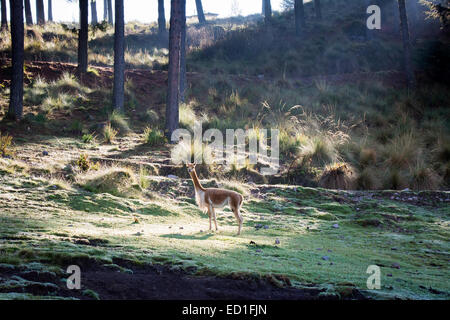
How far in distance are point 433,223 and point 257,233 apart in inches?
170

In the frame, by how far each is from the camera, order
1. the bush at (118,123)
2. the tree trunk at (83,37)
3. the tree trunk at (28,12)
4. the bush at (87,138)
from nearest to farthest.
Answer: the bush at (87,138) < the bush at (118,123) < the tree trunk at (83,37) < the tree trunk at (28,12)

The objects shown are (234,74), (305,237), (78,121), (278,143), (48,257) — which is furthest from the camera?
(234,74)

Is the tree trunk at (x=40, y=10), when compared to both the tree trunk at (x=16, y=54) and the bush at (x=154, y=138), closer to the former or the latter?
the tree trunk at (x=16, y=54)

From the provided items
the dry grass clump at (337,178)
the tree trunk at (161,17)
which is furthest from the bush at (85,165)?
the tree trunk at (161,17)

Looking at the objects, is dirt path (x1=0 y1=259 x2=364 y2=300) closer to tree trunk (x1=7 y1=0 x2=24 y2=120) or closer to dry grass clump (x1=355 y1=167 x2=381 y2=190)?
dry grass clump (x1=355 y1=167 x2=381 y2=190)

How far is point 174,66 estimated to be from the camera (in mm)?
18281

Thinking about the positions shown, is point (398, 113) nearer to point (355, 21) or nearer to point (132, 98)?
point (132, 98)

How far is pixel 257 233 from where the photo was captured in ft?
28.0

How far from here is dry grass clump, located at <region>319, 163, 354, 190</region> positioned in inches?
561

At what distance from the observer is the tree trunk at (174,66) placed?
18.0 metres

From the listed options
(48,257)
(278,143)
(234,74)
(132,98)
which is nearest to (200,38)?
(234,74)

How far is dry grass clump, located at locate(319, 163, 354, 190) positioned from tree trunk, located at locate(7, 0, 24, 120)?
482 inches

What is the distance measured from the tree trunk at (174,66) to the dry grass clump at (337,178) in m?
6.91

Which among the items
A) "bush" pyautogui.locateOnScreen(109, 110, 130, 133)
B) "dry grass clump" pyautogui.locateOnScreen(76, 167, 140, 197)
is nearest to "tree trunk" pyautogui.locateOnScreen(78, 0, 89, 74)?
"bush" pyautogui.locateOnScreen(109, 110, 130, 133)
